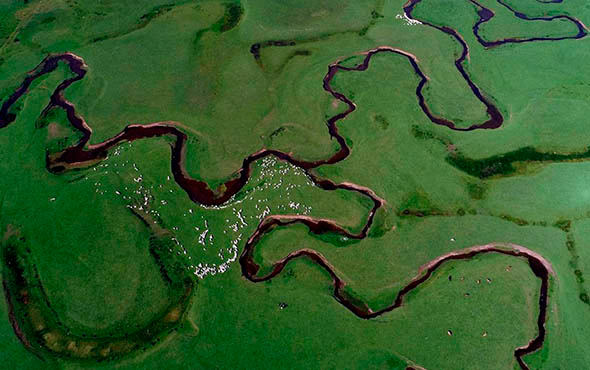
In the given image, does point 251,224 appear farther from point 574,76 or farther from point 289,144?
point 574,76

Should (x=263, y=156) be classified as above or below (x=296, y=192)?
above

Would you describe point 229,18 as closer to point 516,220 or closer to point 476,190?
point 476,190

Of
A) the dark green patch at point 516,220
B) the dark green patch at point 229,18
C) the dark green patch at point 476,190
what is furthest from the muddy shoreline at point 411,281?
the dark green patch at point 229,18

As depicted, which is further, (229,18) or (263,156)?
(229,18)

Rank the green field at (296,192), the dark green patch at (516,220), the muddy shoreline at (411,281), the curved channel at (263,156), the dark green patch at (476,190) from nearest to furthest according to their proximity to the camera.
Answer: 1. the green field at (296,192)
2. the muddy shoreline at (411,281)
3. the curved channel at (263,156)
4. the dark green patch at (516,220)
5. the dark green patch at (476,190)

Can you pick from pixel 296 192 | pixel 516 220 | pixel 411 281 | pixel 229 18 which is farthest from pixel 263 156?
pixel 229 18

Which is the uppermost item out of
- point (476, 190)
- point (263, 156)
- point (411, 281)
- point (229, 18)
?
point (229, 18)

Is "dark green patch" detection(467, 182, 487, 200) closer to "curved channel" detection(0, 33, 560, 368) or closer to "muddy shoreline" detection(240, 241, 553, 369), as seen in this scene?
"muddy shoreline" detection(240, 241, 553, 369)

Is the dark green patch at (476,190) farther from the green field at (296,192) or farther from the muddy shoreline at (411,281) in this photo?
the muddy shoreline at (411,281)

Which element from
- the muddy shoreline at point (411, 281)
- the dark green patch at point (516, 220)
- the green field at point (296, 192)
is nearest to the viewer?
the green field at point (296, 192)
